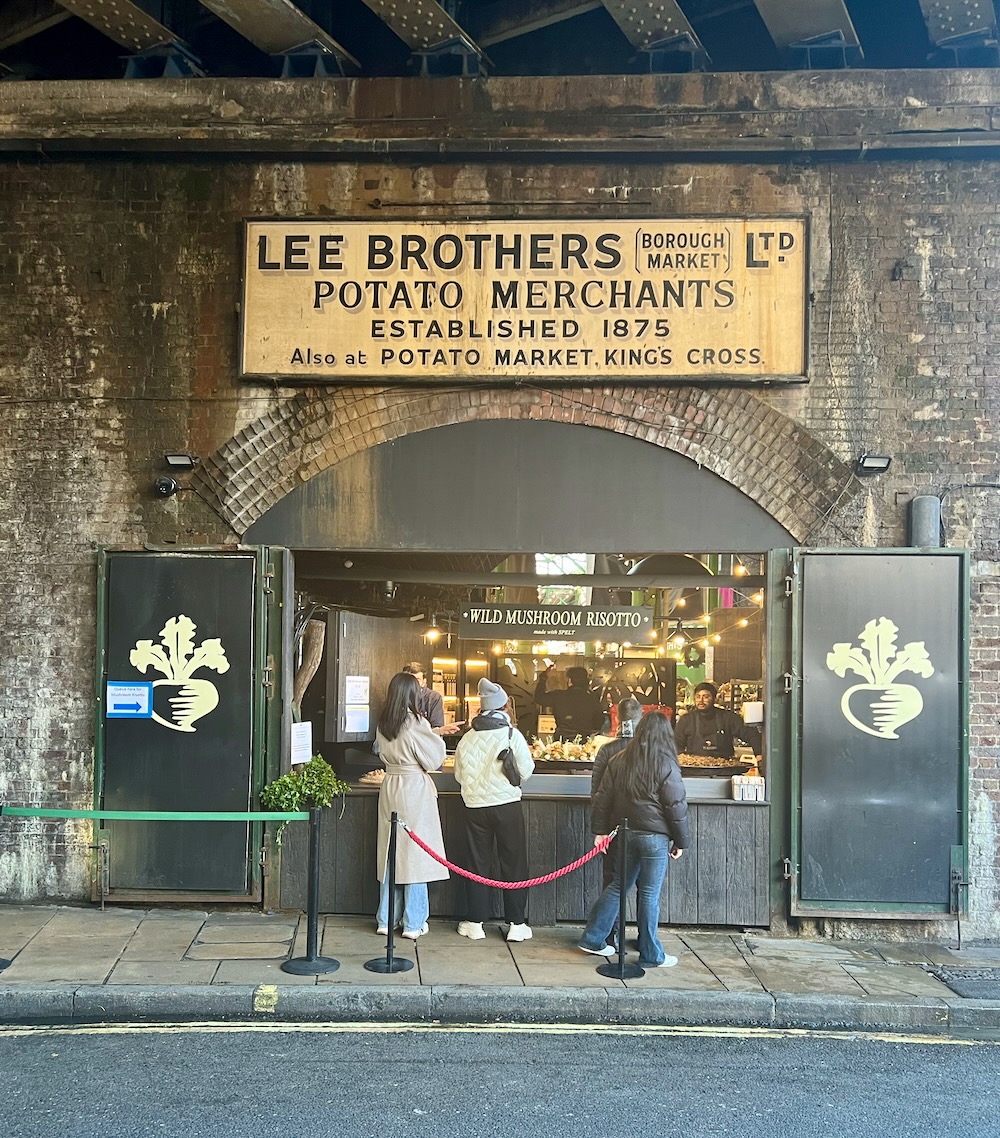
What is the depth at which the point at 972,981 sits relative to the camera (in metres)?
7.63

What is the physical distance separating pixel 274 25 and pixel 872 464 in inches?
232

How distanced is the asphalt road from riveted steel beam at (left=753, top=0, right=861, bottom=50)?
24.4 feet

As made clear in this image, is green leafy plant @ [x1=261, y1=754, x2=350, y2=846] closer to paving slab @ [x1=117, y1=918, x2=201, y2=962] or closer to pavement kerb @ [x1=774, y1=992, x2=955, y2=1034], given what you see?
paving slab @ [x1=117, y1=918, x2=201, y2=962]

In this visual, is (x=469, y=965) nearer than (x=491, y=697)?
Yes

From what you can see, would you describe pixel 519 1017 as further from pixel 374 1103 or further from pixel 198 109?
pixel 198 109

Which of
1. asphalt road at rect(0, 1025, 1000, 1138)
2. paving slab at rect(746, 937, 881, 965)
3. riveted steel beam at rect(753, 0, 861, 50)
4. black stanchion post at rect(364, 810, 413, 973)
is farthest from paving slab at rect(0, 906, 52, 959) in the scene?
riveted steel beam at rect(753, 0, 861, 50)

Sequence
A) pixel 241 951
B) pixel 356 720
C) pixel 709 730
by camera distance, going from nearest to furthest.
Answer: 1. pixel 241 951
2. pixel 356 720
3. pixel 709 730

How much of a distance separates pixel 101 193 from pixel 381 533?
3.68m

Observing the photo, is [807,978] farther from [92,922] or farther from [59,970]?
[92,922]

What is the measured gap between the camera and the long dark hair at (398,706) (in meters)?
8.52

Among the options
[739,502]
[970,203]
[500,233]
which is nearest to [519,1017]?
[739,502]

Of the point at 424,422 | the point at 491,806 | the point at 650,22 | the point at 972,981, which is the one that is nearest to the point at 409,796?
the point at 491,806

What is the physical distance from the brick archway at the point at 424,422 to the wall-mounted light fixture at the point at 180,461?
0.10 meters

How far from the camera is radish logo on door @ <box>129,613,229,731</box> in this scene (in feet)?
29.4
